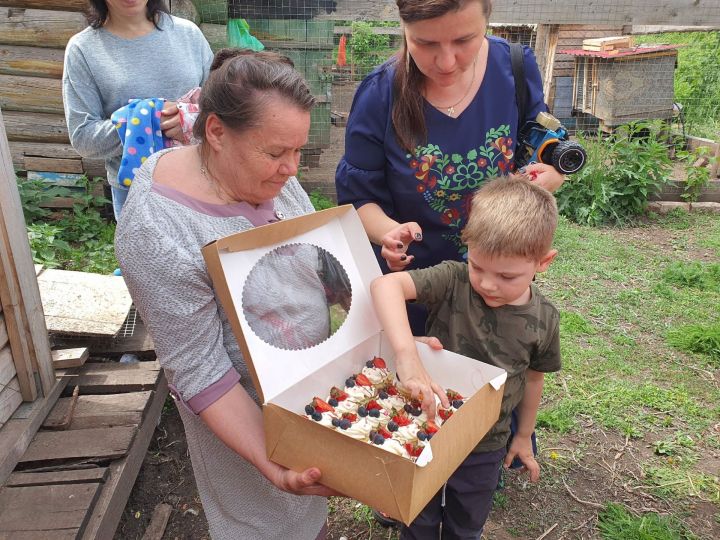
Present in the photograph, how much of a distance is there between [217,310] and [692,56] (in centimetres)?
971

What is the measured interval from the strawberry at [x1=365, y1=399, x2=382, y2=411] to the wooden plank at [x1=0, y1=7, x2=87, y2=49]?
494cm

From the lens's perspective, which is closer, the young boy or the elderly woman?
the elderly woman

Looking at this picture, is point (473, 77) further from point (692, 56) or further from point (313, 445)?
point (692, 56)

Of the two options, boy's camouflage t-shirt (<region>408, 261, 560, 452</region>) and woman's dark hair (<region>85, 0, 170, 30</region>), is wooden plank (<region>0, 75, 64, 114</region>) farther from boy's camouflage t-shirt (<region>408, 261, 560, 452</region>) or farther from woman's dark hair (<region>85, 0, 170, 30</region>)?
boy's camouflage t-shirt (<region>408, 261, 560, 452</region>)

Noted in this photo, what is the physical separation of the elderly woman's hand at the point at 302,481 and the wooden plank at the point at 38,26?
5092mm

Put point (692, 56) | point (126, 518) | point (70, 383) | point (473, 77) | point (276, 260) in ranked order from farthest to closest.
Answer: point (692, 56), point (70, 383), point (126, 518), point (473, 77), point (276, 260)

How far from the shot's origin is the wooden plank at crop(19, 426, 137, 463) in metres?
2.59

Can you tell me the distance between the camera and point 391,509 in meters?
1.29

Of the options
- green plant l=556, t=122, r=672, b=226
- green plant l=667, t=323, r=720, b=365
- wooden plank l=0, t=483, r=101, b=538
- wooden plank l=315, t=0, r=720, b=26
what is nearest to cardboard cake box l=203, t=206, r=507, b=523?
wooden plank l=0, t=483, r=101, b=538

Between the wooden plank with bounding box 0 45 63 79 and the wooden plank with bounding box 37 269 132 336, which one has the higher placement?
the wooden plank with bounding box 0 45 63 79

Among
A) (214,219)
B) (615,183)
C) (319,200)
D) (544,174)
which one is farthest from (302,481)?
Answer: (615,183)

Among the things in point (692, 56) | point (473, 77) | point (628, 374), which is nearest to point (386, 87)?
point (473, 77)

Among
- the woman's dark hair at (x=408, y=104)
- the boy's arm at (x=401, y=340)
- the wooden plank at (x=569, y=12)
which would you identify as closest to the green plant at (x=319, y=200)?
the wooden plank at (x=569, y=12)

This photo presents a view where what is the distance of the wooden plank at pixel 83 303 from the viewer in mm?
3252
